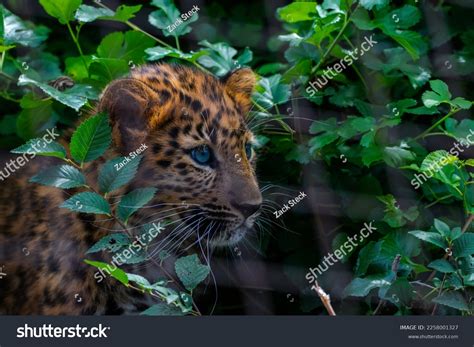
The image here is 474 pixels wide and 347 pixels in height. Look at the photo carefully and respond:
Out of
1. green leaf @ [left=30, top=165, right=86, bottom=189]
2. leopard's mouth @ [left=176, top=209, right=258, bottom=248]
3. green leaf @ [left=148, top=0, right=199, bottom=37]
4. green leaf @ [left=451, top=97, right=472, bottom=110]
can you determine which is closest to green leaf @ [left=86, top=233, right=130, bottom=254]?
green leaf @ [left=30, top=165, right=86, bottom=189]

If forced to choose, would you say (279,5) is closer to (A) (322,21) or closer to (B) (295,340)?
(A) (322,21)

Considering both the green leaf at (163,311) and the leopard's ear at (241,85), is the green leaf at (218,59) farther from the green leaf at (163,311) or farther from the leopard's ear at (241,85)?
the green leaf at (163,311)

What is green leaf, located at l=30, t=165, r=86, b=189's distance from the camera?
7.38ft

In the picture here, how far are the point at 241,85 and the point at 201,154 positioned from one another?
0.35 m

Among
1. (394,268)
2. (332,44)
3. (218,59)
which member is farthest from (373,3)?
(394,268)

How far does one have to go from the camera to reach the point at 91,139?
7.57ft

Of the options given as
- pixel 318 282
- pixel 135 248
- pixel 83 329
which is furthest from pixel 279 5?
pixel 83 329

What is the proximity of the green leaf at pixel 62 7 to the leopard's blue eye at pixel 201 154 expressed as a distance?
558 mm

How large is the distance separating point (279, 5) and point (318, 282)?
1167 mm

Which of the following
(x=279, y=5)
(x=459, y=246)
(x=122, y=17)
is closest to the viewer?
(x=459, y=246)

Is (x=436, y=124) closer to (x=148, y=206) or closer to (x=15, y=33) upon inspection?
(x=148, y=206)

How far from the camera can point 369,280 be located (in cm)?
245

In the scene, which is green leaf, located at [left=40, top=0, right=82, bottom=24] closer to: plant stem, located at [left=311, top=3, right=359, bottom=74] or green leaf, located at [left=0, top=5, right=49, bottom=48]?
green leaf, located at [left=0, top=5, right=49, bottom=48]

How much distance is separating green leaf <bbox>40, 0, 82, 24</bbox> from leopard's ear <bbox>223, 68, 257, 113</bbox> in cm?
Result: 50
